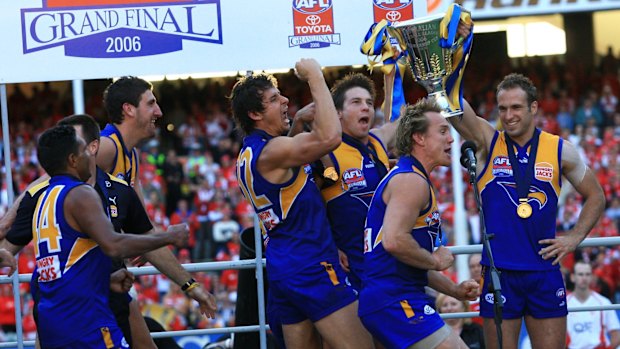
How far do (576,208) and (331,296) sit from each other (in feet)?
35.9

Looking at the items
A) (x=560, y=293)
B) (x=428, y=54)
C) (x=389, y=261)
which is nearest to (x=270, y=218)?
(x=389, y=261)

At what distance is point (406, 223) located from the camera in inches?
217

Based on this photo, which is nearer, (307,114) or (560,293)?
(307,114)

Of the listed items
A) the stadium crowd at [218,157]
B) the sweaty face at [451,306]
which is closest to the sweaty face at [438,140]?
the sweaty face at [451,306]

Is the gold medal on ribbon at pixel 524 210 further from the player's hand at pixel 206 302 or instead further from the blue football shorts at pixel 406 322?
the player's hand at pixel 206 302

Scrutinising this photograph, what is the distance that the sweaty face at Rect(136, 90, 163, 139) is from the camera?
6.90 meters

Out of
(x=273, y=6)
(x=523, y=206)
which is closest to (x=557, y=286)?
(x=523, y=206)

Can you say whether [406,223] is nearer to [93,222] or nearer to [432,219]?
[432,219]

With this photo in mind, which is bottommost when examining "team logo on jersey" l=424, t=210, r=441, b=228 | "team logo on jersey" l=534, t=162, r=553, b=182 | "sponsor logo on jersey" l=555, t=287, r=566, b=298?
"sponsor logo on jersey" l=555, t=287, r=566, b=298

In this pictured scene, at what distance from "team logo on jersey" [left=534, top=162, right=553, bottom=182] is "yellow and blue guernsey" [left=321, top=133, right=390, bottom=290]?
3.10 feet

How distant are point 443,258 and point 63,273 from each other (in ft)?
6.25

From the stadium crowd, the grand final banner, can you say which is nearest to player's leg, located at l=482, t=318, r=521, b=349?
the grand final banner

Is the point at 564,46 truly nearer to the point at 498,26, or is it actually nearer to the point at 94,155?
the point at 498,26

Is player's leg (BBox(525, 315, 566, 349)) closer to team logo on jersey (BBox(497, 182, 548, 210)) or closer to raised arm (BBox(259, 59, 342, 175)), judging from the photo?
team logo on jersey (BBox(497, 182, 548, 210))
